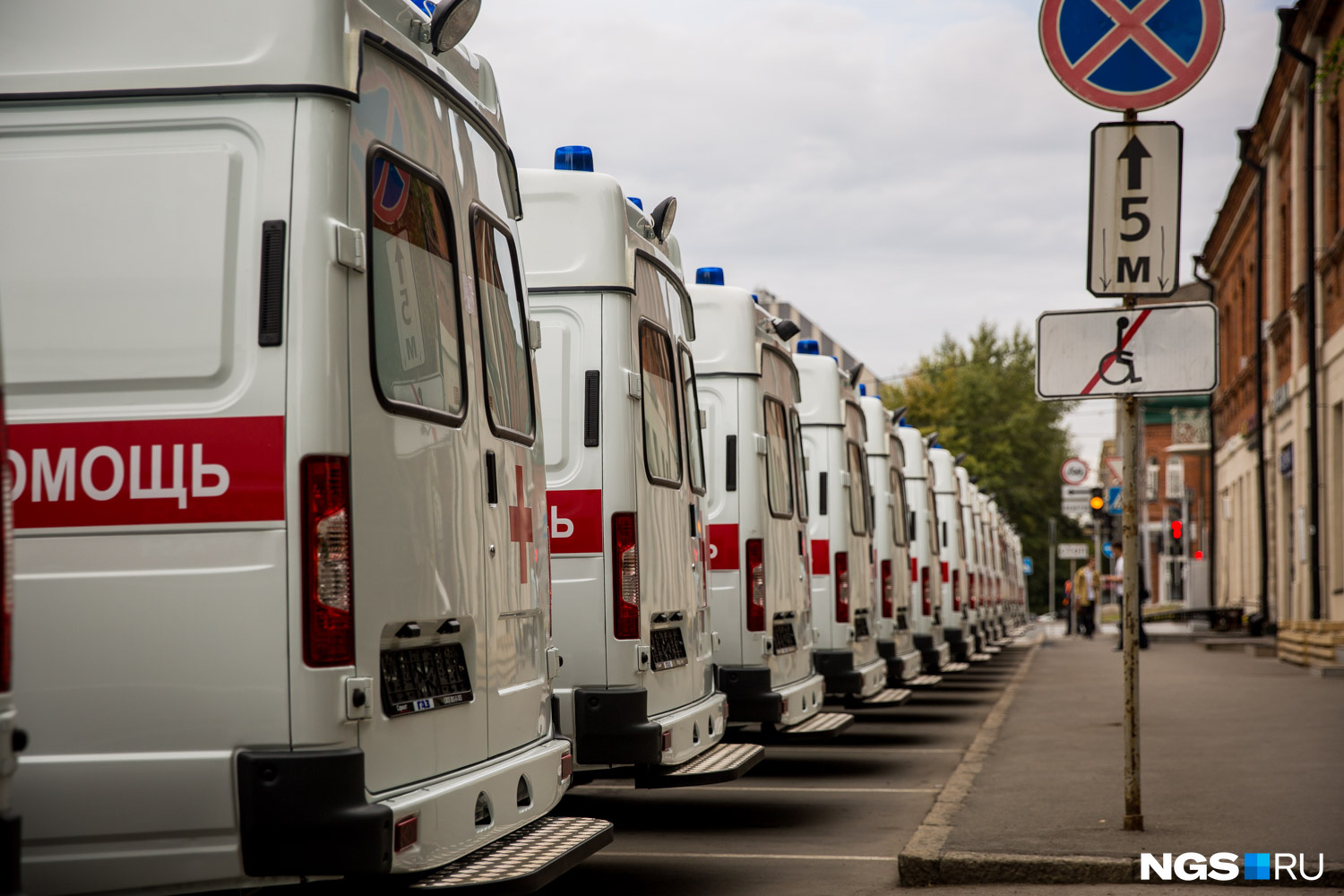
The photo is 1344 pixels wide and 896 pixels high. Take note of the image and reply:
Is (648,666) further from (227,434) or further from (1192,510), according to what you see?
(1192,510)

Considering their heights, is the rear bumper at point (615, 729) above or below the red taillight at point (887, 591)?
below

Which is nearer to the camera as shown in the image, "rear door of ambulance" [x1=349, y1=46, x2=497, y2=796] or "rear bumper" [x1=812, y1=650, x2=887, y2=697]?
"rear door of ambulance" [x1=349, y1=46, x2=497, y2=796]

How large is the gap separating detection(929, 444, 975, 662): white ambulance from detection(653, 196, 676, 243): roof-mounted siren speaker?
13.6 meters

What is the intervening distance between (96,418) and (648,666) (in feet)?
11.8

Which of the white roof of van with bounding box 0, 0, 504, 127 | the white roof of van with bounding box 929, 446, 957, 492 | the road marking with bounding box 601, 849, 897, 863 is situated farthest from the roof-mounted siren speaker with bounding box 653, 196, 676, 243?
the white roof of van with bounding box 929, 446, 957, 492

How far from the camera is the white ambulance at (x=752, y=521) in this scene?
30.6ft

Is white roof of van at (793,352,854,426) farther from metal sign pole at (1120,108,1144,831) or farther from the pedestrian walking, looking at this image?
metal sign pole at (1120,108,1144,831)

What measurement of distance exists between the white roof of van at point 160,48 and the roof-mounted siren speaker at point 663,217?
12.7ft

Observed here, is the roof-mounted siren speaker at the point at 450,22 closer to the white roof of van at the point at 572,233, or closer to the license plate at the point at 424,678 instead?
the license plate at the point at 424,678

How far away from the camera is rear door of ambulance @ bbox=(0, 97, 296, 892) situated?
390cm

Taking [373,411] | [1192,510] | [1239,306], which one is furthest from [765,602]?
[1192,510]

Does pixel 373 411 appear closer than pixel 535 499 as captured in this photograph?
Yes

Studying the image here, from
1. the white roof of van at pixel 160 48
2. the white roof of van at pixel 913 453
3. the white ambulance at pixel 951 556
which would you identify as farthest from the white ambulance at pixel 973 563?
the white roof of van at pixel 160 48

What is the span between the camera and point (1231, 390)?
4584 centimetres
